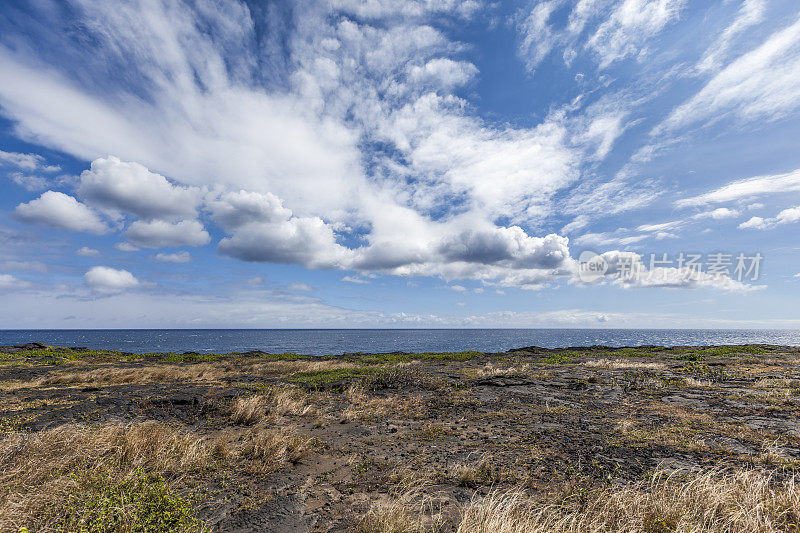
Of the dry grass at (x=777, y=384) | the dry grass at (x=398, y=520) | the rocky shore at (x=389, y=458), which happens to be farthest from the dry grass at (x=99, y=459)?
the dry grass at (x=777, y=384)

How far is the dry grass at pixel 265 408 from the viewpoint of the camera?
42.4 feet

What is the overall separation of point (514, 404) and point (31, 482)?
16.5 m

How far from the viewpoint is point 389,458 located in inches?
373

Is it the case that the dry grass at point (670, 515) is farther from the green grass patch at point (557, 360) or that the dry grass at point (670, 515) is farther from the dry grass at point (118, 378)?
the green grass patch at point (557, 360)

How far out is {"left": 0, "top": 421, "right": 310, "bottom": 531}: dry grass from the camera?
209 inches

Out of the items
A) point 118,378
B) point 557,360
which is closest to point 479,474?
point 118,378

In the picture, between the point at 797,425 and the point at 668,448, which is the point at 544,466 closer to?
the point at 668,448

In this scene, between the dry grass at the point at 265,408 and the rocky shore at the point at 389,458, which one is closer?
the rocky shore at the point at 389,458

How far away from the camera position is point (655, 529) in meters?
5.17

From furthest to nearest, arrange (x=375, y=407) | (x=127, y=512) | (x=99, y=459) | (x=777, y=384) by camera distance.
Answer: (x=777, y=384) < (x=375, y=407) < (x=99, y=459) < (x=127, y=512)

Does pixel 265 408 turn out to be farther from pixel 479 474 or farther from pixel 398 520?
pixel 398 520

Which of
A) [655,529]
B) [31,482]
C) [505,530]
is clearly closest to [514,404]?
[655,529]

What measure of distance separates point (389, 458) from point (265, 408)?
749 cm

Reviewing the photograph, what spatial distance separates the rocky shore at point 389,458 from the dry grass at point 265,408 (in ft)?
0.25
